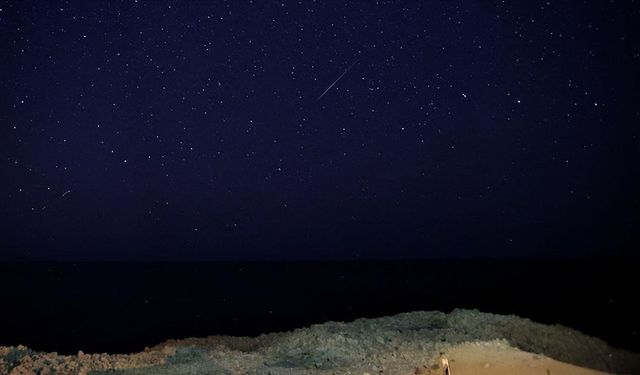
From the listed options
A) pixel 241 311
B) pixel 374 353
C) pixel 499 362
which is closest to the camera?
pixel 499 362

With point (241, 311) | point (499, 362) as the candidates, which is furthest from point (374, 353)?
point (241, 311)

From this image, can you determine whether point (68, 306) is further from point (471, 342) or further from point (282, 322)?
point (471, 342)

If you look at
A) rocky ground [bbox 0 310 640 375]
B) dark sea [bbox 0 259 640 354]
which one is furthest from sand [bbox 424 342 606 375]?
dark sea [bbox 0 259 640 354]

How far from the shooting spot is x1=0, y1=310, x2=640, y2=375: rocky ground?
852 cm

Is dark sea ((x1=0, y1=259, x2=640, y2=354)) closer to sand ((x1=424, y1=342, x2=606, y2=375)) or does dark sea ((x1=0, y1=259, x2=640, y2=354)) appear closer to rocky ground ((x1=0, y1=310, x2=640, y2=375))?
rocky ground ((x1=0, y1=310, x2=640, y2=375))

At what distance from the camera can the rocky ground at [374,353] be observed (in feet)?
28.0

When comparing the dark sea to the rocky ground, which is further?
the dark sea

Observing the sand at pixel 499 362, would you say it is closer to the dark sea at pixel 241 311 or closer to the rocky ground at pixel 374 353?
the rocky ground at pixel 374 353

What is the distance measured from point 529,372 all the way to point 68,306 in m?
32.3

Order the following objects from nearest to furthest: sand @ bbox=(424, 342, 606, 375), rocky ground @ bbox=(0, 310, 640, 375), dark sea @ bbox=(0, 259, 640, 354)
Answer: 1. sand @ bbox=(424, 342, 606, 375)
2. rocky ground @ bbox=(0, 310, 640, 375)
3. dark sea @ bbox=(0, 259, 640, 354)

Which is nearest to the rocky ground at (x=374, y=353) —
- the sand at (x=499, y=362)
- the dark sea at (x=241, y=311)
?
the sand at (x=499, y=362)

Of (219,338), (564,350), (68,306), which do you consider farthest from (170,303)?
(564,350)

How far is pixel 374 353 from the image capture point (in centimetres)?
947

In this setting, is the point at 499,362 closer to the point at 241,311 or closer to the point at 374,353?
the point at 374,353
